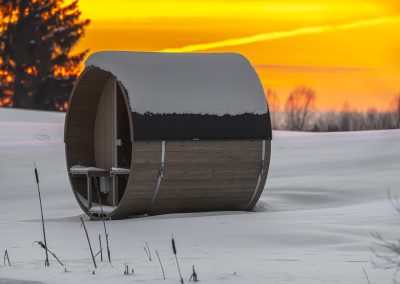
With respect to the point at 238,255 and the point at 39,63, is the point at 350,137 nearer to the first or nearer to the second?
the point at 238,255

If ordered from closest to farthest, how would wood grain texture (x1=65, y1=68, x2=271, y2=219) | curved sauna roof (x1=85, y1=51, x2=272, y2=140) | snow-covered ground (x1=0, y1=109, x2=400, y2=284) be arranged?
snow-covered ground (x1=0, y1=109, x2=400, y2=284), wood grain texture (x1=65, y1=68, x2=271, y2=219), curved sauna roof (x1=85, y1=51, x2=272, y2=140)

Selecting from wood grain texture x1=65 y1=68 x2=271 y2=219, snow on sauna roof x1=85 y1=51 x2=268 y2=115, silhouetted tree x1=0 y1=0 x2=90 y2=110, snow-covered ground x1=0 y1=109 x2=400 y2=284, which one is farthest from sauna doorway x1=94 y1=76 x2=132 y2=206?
silhouetted tree x1=0 y1=0 x2=90 y2=110

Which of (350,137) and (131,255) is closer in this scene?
(131,255)

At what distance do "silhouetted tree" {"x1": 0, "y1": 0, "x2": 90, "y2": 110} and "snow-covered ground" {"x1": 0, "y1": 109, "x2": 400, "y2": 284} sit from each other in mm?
25436

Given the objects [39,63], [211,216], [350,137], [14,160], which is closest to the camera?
[211,216]

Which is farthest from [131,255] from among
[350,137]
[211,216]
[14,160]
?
[350,137]

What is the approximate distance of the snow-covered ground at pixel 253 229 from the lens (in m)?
10.4

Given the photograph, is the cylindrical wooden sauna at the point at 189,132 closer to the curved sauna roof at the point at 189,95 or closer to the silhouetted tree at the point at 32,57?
the curved sauna roof at the point at 189,95

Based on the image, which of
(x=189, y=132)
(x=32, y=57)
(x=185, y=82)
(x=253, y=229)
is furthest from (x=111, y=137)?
(x=32, y=57)

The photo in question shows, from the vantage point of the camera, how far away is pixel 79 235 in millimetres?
14594

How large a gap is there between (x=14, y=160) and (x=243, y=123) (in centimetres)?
1345

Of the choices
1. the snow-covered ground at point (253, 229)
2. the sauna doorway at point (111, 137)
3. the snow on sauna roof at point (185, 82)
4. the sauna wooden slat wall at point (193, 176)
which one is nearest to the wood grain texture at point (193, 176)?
the sauna wooden slat wall at point (193, 176)

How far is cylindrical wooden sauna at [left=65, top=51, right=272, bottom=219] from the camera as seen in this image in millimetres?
16047

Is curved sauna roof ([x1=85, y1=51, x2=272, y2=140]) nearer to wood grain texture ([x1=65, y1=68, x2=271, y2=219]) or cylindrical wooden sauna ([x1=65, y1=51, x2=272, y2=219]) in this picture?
cylindrical wooden sauna ([x1=65, y1=51, x2=272, y2=219])
